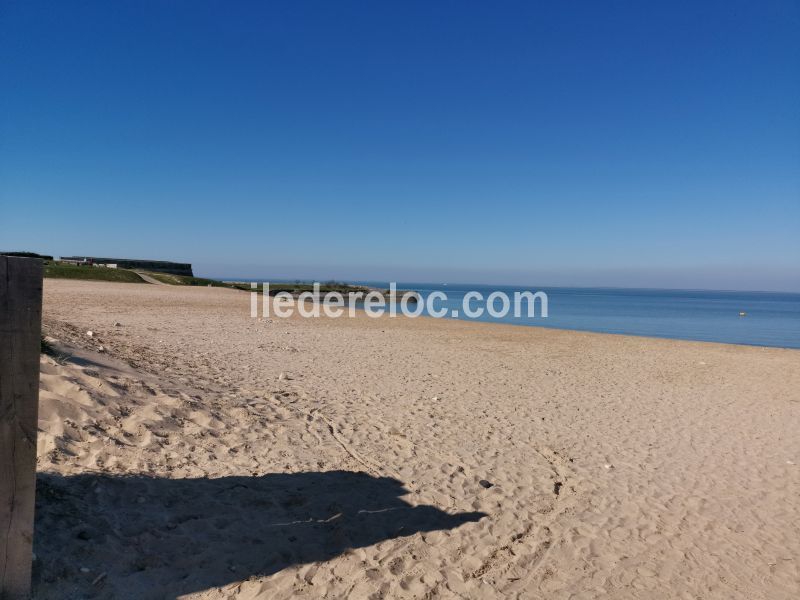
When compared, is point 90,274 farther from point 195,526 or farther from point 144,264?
point 195,526

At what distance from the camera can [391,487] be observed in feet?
16.6

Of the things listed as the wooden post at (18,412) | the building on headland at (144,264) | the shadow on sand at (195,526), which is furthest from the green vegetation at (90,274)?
the wooden post at (18,412)

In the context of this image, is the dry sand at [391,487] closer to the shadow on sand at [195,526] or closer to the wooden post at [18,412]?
the shadow on sand at [195,526]

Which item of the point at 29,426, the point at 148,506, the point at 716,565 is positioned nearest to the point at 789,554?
the point at 716,565

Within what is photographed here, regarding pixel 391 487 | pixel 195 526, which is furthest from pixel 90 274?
pixel 195 526

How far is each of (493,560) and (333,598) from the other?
1316 millimetres

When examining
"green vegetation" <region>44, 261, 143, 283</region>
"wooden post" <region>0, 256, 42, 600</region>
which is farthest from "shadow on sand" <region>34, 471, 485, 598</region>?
"green vegetation" <region>44, 261, 143, 283</region>

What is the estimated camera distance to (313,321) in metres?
23.2

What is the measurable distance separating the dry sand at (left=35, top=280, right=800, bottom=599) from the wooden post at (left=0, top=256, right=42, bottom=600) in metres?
0.40

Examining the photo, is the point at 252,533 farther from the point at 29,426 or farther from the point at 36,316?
the point at 36,316

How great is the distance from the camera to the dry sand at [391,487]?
3.50m

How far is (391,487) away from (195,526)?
1.92 metres

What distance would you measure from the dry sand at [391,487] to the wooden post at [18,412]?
40 centimetres

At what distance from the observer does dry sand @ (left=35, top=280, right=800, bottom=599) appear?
3500 millimetres
